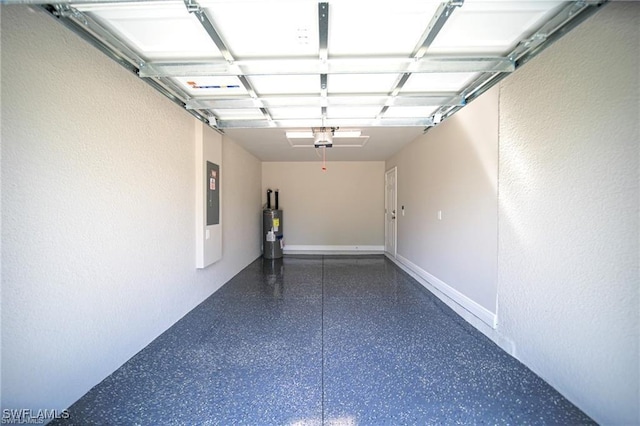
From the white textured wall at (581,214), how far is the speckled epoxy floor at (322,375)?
0.28 m

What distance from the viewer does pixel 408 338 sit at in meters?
2.43

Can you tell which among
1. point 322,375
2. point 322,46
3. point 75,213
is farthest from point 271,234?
point 322,46

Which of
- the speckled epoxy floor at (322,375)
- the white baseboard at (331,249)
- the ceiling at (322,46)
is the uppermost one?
the ceiling at (322,46)

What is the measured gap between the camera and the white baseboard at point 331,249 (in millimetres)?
6738

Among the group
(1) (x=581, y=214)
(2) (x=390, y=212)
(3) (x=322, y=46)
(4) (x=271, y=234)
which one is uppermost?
(3) (x=322, y=46)

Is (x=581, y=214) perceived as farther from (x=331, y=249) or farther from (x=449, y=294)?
(x=331, y=249)

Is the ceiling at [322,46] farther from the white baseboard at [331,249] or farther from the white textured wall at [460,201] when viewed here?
the white baseboard at [331,249]

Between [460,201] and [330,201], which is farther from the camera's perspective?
[330,201]

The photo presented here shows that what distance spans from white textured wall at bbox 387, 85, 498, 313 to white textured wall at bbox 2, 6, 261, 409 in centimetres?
301

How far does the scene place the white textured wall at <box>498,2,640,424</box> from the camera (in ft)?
4.41

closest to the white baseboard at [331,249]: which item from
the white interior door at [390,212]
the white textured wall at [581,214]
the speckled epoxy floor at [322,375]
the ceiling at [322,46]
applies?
the white interior door at [390,212]

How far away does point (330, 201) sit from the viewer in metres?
6.77

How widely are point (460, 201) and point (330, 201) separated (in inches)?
158

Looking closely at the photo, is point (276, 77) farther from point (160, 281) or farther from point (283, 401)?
point (283, 401)
